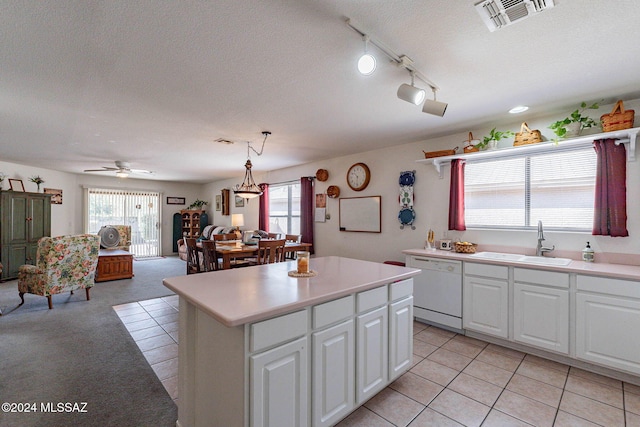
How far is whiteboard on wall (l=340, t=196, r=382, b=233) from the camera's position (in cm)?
442

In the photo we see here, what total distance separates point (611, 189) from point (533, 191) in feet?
2.00

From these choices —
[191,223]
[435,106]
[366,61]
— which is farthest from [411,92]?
[191,223]

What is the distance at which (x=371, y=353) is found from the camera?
1.83m

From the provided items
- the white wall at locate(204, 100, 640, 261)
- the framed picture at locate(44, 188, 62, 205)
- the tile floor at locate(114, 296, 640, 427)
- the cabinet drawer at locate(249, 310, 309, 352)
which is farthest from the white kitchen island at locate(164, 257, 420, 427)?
the framed picture at locate(44, 188, 62, 205)

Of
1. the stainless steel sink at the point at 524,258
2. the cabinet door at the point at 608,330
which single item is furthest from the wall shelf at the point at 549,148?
the cabinet door at the point at 608,330

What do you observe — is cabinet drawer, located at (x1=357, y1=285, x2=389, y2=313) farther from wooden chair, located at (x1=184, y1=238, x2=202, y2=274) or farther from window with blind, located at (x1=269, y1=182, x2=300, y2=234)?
window with blind, located at (x1=269, y1=182, x2=300, y2=234)

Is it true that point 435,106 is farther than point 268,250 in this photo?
No

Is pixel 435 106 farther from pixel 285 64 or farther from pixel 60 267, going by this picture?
pixel 60 267

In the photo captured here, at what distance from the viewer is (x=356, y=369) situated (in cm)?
173

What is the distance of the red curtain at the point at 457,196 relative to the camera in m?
3.46

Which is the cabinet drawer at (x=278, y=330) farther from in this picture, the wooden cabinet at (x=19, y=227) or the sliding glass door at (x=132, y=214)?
the sliding glass door at (x=132, y=214)

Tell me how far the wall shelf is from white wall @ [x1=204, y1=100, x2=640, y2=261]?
0.12 m

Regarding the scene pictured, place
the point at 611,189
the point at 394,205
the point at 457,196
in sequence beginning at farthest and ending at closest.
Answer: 1. the point at 394,205
2. the point at 457,196
3. the point at 611,189

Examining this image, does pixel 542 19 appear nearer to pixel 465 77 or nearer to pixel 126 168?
pixel 465 77
